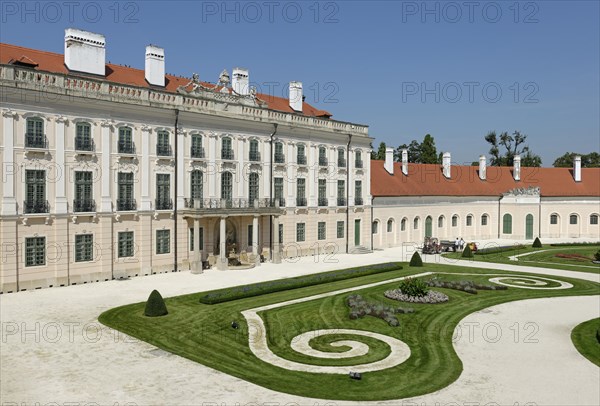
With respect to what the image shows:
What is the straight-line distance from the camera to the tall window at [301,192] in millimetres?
45656

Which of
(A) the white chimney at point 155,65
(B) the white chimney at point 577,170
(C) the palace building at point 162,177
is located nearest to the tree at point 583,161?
(B) the white chimney at point 577,170

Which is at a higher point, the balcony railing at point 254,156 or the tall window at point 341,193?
the balcony railing at point 254,156

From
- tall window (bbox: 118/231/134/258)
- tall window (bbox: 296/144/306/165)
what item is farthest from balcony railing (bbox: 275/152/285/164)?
tall window (bbox: 118/231/134/258)

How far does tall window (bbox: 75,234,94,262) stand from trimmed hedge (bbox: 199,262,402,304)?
8.36 metres

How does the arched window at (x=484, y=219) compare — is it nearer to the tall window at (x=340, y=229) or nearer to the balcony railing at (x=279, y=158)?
the tall window at (x=340, y=229)

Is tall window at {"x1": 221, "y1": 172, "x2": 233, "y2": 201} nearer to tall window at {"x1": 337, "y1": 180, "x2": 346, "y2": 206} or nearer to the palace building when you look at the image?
the palace building

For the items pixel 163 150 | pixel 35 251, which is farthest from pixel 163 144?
pixel 35 251

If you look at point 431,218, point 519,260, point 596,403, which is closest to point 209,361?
point 596,403

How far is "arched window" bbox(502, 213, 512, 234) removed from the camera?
64.9 m

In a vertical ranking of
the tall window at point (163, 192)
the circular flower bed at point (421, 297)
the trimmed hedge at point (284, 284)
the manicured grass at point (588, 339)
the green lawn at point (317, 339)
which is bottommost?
the manicured grass at point (588, 339)

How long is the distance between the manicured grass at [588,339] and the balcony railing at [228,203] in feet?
78.4

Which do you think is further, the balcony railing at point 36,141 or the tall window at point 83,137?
the tall window at point 83,137

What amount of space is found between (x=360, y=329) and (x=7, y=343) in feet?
44.2

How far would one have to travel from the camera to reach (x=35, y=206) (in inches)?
1168
